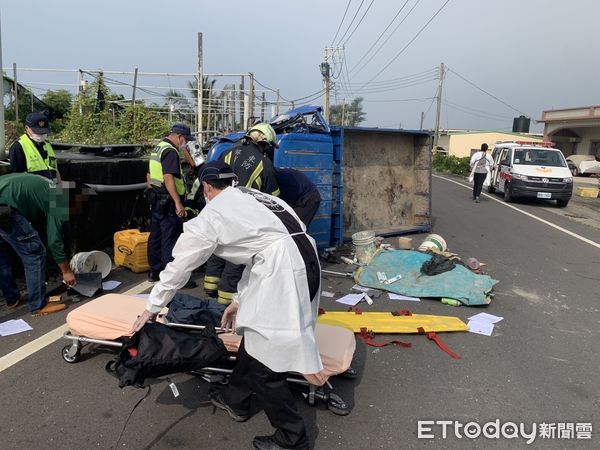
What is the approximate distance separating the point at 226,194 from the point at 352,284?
11.9ft

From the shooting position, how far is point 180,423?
2.90 metres

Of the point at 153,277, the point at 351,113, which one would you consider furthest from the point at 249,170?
the point at 351,113

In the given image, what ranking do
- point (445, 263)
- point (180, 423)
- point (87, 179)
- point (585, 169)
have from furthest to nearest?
point (585, 169) < point (87, 179) < point (445, 263) < point (180, 423)

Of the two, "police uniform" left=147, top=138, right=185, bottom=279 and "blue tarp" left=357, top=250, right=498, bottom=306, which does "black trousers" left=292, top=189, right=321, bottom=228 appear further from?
"police uniform" left=147, top=138, right=185, bottom=279

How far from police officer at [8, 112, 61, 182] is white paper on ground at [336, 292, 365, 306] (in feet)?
11.6

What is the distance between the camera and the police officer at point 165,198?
213 inches

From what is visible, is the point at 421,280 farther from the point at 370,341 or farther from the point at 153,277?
the point at 153,277

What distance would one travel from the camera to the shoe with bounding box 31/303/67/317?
4.49 metres

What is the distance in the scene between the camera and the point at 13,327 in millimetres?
4184

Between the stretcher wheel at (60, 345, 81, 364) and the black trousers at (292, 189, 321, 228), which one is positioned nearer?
the stretcher wheel at (60, 345, 81, 364)

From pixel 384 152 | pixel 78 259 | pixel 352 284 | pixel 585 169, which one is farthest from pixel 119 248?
pixel 585 169

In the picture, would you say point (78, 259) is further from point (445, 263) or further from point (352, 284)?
point (445, 263)

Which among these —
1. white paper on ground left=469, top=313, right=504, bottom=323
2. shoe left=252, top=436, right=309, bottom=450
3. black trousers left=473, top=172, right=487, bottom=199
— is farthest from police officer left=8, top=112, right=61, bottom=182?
black trousers left=473, top=172, right=487, bottom=199

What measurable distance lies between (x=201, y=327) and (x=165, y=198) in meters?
2.44
